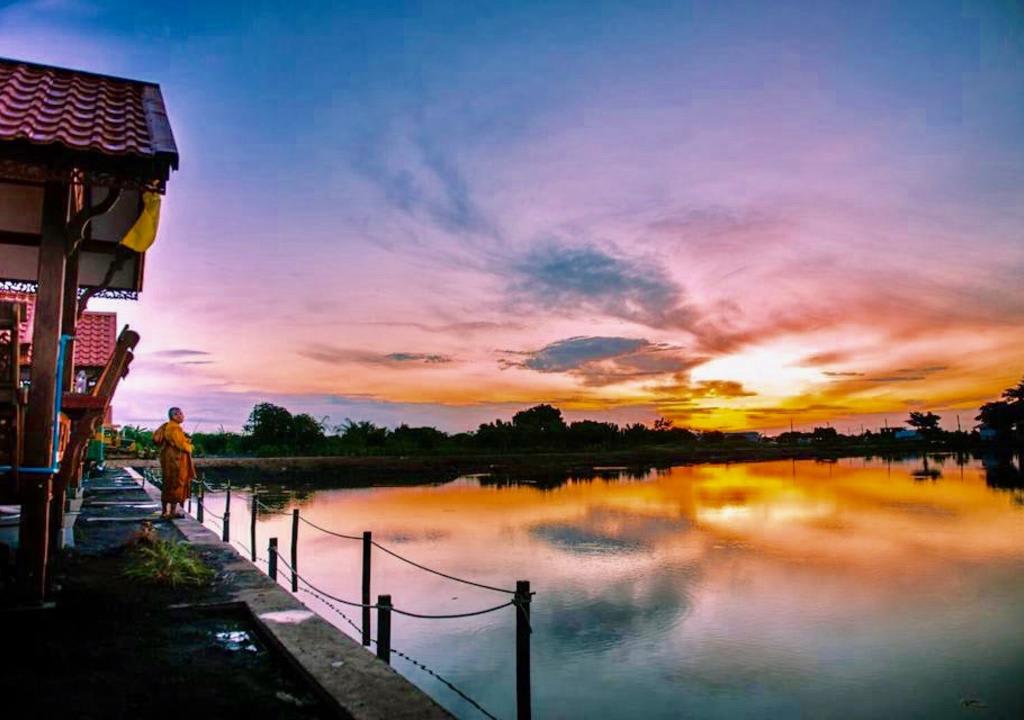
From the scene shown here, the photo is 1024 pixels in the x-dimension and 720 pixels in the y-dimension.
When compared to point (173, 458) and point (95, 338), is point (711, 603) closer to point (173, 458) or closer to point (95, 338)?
point (173, 458)

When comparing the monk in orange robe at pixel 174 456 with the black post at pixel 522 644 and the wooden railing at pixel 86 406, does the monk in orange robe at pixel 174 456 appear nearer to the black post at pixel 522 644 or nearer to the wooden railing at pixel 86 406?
the wooden railing at pixel 86 406

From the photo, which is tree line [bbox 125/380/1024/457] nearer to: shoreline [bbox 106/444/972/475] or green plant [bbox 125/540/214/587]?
shoreline [bbox 106/444/972/475]

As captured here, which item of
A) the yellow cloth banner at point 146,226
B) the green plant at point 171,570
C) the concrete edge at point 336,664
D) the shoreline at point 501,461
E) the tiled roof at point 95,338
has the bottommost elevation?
the shoreline at point 501,461

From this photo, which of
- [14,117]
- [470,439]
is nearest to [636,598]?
[14,117]

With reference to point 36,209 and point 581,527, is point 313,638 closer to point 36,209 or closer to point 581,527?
point 36,209

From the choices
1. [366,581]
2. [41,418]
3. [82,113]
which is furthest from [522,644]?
[82,113]

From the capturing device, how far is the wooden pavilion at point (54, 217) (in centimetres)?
523

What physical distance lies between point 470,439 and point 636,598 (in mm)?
60648

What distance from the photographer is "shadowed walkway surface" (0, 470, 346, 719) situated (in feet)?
12.6

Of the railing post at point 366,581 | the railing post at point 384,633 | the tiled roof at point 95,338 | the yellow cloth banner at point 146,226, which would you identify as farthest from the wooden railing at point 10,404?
the tiled roof at point 95,338

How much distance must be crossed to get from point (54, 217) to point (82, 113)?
95 centimetres

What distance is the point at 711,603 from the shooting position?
12.5 m

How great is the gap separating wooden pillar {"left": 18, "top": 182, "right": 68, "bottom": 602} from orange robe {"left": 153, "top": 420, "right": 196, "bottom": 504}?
6777 millimetres

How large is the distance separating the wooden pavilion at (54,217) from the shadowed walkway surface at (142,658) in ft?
2.17
